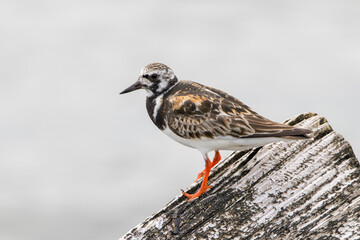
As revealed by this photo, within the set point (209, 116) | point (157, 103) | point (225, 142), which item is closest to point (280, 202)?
point (225, 142)

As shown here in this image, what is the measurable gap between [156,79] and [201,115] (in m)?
0.67

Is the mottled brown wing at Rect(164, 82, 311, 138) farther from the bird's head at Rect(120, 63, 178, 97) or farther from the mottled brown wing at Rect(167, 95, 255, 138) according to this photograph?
the bird's head at Rect(120, 63, 178, 97)

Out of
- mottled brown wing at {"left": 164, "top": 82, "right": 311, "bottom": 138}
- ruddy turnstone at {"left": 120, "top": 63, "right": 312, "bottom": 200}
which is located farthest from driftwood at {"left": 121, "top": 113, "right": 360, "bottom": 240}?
mottled brown wing at {"left": 164, "top": 82, "right": 311, "bottom": 138}

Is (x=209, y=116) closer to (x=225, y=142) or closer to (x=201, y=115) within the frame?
(x=201, y=115)

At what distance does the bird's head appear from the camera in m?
5.12

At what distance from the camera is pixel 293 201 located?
3.05 meters

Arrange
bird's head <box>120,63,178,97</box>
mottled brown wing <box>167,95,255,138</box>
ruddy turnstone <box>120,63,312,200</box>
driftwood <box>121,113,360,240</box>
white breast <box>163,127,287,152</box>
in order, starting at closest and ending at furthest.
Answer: driftwood <box>121,113,360,240</box>, white breast <box>163,127,287,152</box>, ruddy turnstone <box>120,63,312,200</box>, mottled brown wing <box>167,95,255,138</box>, bird's head <box>120,63,178,97</box>

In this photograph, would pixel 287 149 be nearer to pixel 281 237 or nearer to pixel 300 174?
pixel 300 174

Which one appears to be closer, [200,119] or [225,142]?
[225,142]

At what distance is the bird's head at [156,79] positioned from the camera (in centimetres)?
512

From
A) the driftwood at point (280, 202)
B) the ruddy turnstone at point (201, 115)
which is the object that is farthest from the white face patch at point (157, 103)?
the driftwood at point (280, 202)

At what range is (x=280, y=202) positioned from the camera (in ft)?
10.1

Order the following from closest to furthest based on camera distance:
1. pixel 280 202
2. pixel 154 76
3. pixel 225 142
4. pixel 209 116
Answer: pixel 280 202, pixel 225 142, pixel 209 116, pixel 154 76

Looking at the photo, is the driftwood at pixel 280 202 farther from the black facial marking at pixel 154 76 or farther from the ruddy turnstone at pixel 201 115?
the black facial marking at pixel 154 76
